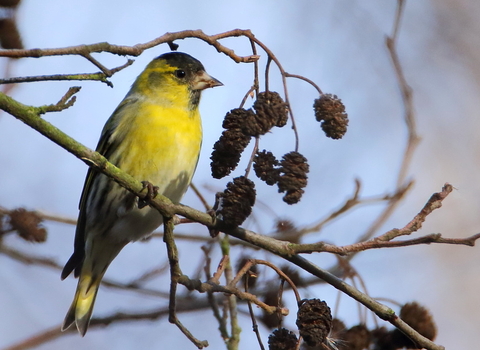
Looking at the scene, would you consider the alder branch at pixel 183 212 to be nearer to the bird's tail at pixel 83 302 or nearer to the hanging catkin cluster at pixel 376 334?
the hanging catkin cluster at pixel 376 334

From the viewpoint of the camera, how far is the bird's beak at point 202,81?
390cm

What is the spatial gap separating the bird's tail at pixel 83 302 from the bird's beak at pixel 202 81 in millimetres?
1390

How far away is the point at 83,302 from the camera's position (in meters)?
4.11

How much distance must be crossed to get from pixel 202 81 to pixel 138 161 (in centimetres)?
74

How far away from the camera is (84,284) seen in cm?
421

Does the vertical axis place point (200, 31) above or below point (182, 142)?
below

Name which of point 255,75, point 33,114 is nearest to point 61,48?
point 33,114

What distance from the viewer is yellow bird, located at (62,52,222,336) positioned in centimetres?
358

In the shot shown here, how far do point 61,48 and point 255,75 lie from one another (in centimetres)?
70

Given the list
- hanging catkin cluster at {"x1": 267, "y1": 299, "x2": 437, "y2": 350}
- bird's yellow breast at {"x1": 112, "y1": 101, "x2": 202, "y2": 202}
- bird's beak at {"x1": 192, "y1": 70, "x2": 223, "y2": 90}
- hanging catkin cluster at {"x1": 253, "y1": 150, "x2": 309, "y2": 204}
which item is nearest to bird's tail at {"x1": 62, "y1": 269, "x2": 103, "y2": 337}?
bird's yellow breast at {"x1": 112, "y1": 101, "x2": 202, "y2": 202}

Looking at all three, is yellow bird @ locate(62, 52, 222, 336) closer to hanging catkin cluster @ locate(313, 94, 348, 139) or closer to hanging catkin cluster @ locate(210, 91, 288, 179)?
hanging catkin cluster @ locate(210, 91, 288, 179)

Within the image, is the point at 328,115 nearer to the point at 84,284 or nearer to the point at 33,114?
the point at 33,114

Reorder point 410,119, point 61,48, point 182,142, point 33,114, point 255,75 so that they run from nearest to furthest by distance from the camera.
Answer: point 61,48 → point 33,114 → point 255,75 → point 410,119 → point 182,142

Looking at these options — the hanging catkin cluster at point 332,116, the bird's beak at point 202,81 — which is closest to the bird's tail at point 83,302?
the bird's beak at point 202,81
